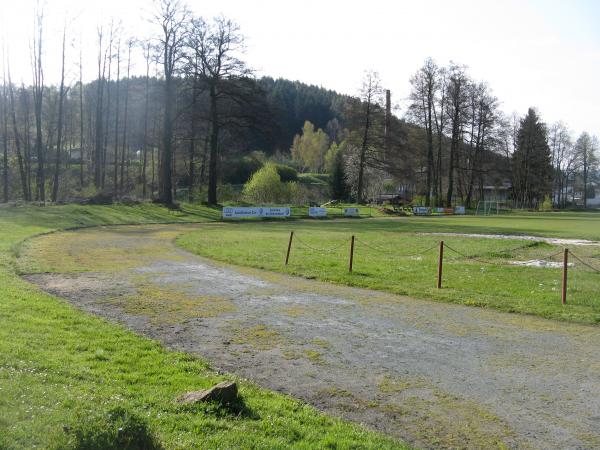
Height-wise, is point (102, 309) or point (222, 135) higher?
point (222, 135)

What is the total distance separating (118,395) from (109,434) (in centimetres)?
137

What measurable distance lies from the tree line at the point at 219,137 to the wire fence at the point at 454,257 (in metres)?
24.6

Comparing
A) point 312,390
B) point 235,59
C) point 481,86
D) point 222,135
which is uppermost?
point 481,86

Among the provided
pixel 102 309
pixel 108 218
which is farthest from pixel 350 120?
pixel 102 309

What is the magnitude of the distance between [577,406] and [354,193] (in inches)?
2591

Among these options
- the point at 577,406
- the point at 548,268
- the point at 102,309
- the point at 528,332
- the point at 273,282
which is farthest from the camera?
the point at 548,268

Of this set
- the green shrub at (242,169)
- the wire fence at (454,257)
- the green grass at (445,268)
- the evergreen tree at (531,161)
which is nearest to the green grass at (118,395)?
the green grass at (445,268)

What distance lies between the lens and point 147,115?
1999 inches

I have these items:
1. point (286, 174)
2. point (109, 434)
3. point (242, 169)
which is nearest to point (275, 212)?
point (242, 169)

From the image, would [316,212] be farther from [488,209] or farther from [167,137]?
[488,209]

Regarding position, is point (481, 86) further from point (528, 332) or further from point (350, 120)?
point (528, 332)

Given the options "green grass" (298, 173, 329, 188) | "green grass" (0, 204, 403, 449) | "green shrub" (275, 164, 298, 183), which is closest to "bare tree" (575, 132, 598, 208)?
"green grass" (298, 173, 329, 188)

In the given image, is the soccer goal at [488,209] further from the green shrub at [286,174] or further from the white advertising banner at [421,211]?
the green shrub at [286,174]

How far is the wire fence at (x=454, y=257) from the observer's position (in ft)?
54.5
